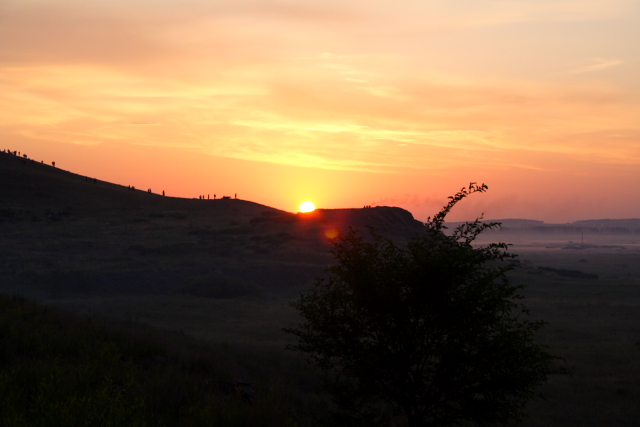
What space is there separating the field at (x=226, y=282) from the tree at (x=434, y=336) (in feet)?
9.12

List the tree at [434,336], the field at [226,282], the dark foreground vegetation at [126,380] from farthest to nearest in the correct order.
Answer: the field at [226,282] < the tree at [434,336] < the dark foreground vegetation at [126,380]

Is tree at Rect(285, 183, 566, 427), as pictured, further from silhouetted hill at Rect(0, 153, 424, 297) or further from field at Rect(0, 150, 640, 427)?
silhouetted hill at Rect(0, 153, 424, 297)

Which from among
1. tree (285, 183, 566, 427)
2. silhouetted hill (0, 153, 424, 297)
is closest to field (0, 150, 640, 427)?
silhouetted hill (0, 153, 424, 297)

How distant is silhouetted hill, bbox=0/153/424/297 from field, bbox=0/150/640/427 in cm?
20

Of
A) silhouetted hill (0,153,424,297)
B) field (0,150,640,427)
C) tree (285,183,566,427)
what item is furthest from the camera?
silhouetted hill (0,153,424,297)

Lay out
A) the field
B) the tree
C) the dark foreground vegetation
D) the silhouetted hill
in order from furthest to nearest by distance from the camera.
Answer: the silhouetted hill < the field < the tree < the dark foreground vegetation

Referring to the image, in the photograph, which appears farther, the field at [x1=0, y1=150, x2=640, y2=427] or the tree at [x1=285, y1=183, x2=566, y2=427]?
the field at [x1=0, y1=150, x2=640, y2=427]

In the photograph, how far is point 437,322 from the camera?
10008 millimetres

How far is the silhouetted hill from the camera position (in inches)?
1930

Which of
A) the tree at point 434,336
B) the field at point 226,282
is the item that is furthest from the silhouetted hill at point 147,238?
the tree at point 434,336

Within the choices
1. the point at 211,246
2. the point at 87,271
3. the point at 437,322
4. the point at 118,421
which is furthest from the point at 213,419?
the point at 211,246

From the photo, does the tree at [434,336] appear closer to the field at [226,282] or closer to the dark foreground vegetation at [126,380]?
the dark foreground vegetation at [126,380]

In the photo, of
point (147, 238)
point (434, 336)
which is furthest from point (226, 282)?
point (434, 336)

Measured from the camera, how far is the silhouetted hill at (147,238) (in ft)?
161
